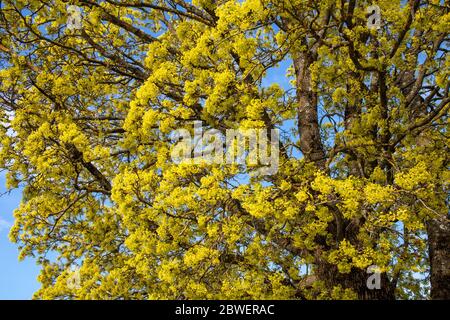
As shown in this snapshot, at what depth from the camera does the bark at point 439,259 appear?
1143 centimetres

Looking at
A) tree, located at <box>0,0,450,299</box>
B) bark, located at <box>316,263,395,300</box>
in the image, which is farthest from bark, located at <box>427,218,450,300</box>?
bark, located at <box>316,263,395,300</box>

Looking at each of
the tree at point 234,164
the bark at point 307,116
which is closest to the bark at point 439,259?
the tree at point 234,164

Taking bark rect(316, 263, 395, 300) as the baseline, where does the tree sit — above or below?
above

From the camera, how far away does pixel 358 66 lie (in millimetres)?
8641

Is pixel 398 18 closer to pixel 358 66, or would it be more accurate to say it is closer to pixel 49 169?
pixel 358 66

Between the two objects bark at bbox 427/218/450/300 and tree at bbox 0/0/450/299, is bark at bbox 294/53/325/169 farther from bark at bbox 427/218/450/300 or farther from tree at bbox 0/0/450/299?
bark at bbox 427/218/450/300

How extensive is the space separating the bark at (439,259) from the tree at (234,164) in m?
0.03

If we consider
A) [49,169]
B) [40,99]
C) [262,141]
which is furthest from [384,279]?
[40,99]

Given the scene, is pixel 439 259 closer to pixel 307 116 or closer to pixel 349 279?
pixel 349 279

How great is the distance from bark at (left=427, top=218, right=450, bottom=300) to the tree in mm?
30

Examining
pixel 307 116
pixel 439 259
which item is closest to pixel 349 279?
pixel 439 259

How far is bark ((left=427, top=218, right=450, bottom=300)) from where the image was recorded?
450 inches

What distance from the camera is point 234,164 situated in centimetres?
796

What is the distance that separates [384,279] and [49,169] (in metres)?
6.91
